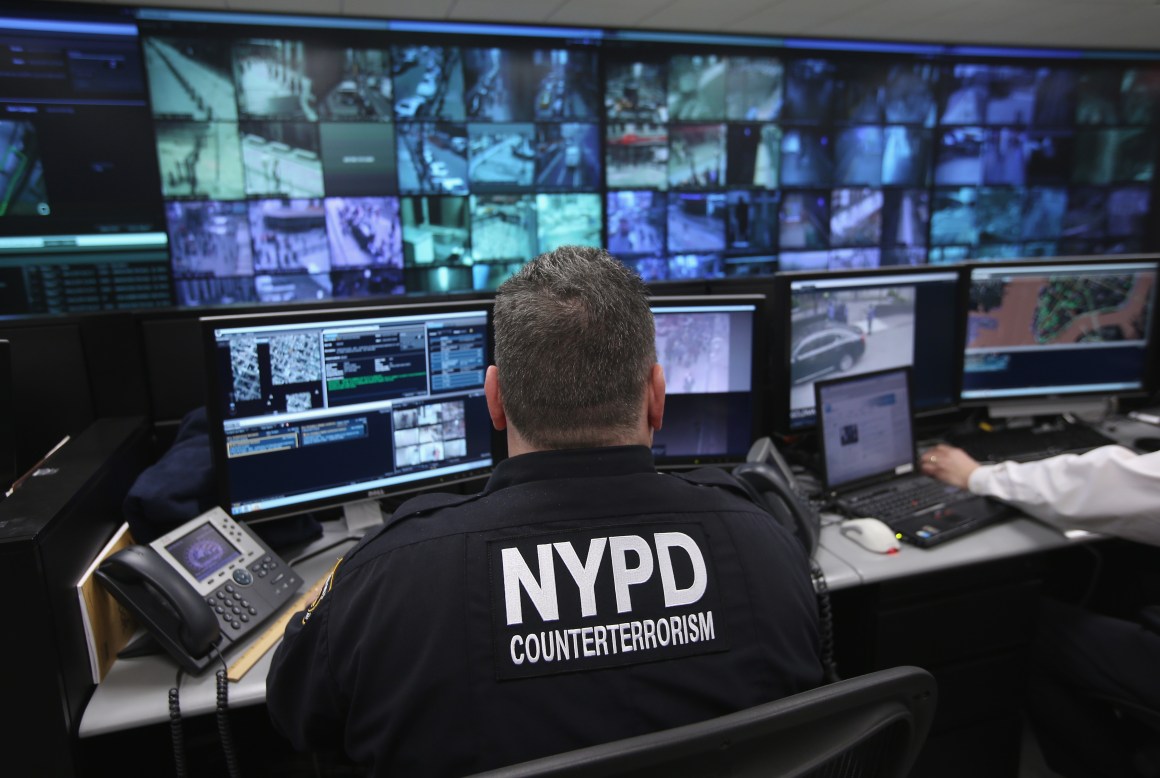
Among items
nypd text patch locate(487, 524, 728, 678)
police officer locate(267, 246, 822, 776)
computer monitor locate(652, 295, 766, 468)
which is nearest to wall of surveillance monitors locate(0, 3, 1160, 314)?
computer monitor locate(652, 295, 766, 468)

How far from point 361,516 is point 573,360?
0.91 m

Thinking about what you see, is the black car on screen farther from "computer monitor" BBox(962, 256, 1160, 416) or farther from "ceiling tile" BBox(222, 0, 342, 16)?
"ceiling tile" BBox(222, 0, 342, 16)

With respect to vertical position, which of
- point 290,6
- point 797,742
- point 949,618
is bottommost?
point 949,618

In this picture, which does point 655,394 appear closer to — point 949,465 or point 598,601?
point 598,601

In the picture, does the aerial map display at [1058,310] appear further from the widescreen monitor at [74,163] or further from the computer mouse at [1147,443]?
the widescreen monitor at [74,163]

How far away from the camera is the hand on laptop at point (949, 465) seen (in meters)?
1.70

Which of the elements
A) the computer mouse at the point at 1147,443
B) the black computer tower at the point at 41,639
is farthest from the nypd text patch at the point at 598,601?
the computer mouse at the point at 1147,443

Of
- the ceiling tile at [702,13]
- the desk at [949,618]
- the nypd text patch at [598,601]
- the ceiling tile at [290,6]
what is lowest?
the desk at [949,618]

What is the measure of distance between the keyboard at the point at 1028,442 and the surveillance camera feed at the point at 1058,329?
0.10 meters

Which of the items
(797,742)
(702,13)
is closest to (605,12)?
(702,13)

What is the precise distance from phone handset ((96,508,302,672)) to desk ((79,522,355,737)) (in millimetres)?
34

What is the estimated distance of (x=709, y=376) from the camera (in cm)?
166

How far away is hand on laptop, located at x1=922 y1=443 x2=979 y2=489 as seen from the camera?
170 centimetres

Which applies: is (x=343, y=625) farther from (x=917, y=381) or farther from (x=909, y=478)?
(x=917, y=381)
